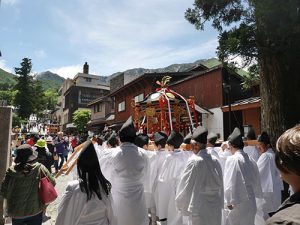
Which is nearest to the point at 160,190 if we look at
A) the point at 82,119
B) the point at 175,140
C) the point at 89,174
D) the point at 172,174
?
the point at 172,174

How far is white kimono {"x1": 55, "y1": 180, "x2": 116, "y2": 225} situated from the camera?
3.15 m

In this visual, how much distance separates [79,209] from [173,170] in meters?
3.49

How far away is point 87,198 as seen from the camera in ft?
10.6

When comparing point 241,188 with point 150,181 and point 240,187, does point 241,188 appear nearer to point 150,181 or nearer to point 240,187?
point 240,187

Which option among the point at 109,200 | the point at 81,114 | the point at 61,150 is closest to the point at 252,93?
the point at 61,150

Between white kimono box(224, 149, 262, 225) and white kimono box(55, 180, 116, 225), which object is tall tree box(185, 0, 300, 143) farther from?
white kimono box(55, 180, 116, 225)

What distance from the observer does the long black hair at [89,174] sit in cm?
328

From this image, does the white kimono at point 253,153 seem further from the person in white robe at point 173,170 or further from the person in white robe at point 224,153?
the person in white robe at point 173,170

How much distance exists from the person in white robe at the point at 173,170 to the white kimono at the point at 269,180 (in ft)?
5.39

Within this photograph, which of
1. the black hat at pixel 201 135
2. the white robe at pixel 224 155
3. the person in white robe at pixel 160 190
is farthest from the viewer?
the white robe at pixel 224 155

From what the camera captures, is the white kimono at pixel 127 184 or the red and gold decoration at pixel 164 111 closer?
the white kimono at pixel 127 184

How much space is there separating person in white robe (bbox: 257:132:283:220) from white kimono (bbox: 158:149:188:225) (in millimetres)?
1609

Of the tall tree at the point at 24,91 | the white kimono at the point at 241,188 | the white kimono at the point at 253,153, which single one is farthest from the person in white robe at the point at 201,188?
the tall tree at the point at 24,91

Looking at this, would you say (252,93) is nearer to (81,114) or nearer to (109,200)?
(109,200)
